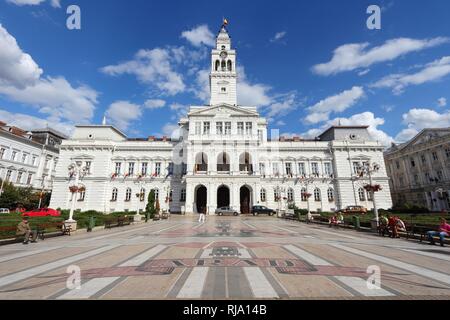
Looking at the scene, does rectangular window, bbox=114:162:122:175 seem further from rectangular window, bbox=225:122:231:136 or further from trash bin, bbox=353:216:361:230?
trash bin, bbox=353:216:361:230

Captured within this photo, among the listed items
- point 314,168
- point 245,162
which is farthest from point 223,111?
point 314,168

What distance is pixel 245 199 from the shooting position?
135 feet

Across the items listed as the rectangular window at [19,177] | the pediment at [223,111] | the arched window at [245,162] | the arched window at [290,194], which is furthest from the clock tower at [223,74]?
the rectangular window at [19,177]

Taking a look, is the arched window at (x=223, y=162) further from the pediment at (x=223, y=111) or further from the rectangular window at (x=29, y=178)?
the rectangular window at (x=29, y=178)

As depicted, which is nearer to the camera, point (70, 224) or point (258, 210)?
point (70, 224)

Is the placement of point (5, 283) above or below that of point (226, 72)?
below

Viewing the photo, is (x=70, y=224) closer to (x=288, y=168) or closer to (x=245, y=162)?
(x=245, y=162)

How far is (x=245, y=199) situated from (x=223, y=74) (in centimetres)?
2899

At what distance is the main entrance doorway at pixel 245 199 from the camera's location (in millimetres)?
39938

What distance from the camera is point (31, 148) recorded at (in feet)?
152

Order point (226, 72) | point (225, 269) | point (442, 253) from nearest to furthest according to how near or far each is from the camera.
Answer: point (225, 269) → point (442, 253) → point (226, 72)

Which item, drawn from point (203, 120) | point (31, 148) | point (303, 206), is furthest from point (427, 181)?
point (31, 148)

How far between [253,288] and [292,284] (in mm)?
948
